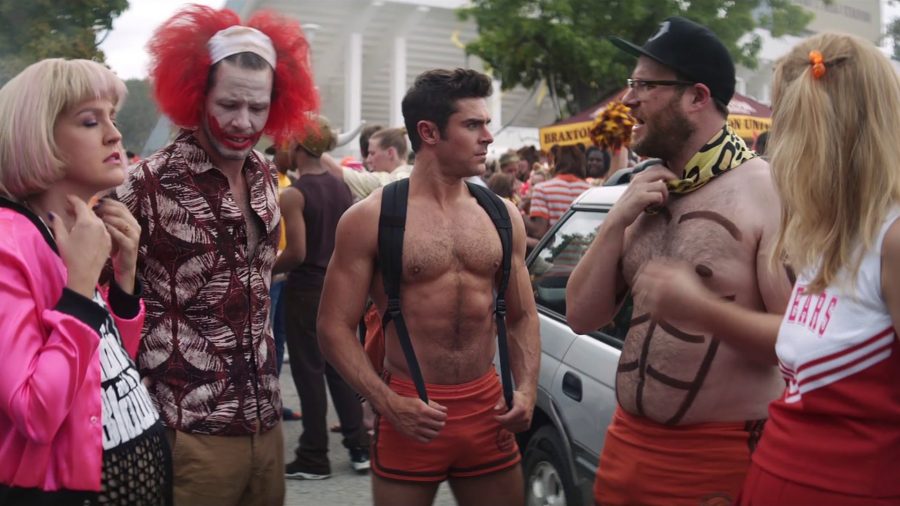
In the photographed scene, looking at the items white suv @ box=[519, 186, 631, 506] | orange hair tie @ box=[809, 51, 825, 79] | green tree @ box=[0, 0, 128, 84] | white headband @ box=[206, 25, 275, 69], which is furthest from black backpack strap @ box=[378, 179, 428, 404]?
green tree @ box=[0, 0, 128, 84]

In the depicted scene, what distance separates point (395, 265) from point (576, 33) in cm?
2537

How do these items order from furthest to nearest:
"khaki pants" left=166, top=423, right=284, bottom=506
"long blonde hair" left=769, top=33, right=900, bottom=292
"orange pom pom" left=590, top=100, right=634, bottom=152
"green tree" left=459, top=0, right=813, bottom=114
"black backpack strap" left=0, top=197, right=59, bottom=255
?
"green tree" left=459, top=0, right=813, bottom=114
"orange pom pom" left=590, top=100, right=634, bottom=152
"khaki pants" left=166, top=423, right=284, bottom=506
"black backpack strap" left=0, top=197, right=59, bottom=255
"long blonde hair" left=769, top=33, right=900, bottom=292

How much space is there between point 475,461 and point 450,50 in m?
44.6

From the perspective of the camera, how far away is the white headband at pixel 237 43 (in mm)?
3281

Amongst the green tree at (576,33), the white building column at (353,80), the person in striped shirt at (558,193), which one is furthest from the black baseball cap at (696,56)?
the white building column at (353,80)

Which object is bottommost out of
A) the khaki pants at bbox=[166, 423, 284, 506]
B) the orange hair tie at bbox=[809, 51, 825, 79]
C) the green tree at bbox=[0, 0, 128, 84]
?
the green tree at bbox=[0, 0, 128, 84]

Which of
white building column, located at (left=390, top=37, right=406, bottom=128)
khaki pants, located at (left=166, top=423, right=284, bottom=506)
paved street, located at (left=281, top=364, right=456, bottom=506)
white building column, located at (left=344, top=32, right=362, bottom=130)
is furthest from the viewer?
white building column, located at (left=390, top=37, right=406, bottom=128)

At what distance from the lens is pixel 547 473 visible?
15.5 ft

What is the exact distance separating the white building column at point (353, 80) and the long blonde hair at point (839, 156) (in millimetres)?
38157

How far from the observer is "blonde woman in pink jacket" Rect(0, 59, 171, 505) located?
6.91 feet

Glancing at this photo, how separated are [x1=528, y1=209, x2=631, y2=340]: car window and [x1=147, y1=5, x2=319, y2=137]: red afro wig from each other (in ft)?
5.37

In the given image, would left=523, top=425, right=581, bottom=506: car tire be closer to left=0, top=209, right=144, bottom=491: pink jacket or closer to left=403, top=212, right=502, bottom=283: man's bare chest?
left=403, top=212, right=502, bottom=283: man's bare chest

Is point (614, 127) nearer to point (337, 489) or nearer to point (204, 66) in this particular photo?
point (337, 489)

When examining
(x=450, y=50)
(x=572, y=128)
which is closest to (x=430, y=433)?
(x=572, y=128)
